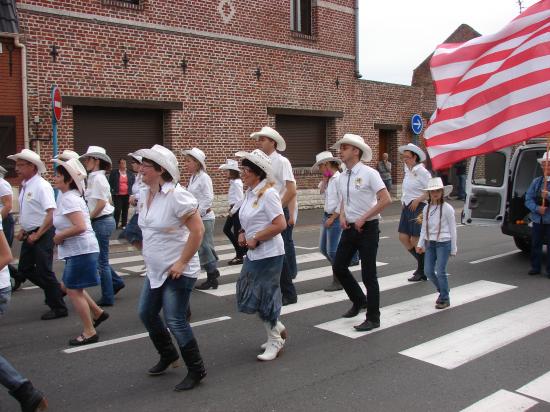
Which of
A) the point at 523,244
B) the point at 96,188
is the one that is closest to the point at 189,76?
the point at 523,244

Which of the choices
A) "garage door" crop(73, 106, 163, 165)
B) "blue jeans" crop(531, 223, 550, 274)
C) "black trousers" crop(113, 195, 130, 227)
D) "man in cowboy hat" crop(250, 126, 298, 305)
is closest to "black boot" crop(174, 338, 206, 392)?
"man in cowboy hat" crop(250, 126, 298, 305)

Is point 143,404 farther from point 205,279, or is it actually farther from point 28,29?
point 28,29

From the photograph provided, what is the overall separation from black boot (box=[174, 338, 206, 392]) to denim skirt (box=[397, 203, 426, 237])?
4.58 m

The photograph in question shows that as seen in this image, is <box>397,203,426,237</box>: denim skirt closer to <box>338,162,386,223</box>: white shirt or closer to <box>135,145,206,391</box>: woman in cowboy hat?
<box>338,162,386,223</box>: white shirt

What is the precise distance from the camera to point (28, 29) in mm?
13367

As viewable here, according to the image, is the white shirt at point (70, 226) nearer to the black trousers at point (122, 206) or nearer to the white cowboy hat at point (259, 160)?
the white cowboy hat at point (259, 160)

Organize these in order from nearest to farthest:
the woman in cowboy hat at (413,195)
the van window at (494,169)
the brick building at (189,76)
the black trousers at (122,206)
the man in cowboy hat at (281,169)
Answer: the man in cowboy hat at (281,169), the woman in cowboy hat at (413,195), the van window at (494,169), the brick building at (189,76), the black trousers at (122,206)

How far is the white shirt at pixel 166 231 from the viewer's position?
14.2 ft

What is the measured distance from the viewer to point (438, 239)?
6977 mm

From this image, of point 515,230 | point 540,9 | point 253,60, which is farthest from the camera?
point 253,60

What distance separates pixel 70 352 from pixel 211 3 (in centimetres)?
1303

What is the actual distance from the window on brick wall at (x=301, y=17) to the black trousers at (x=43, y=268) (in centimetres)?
1424

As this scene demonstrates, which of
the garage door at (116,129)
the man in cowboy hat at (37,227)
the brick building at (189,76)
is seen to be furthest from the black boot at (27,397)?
the garage door at (116,129)

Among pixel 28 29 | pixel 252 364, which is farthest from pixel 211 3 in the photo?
pixel 252 364
